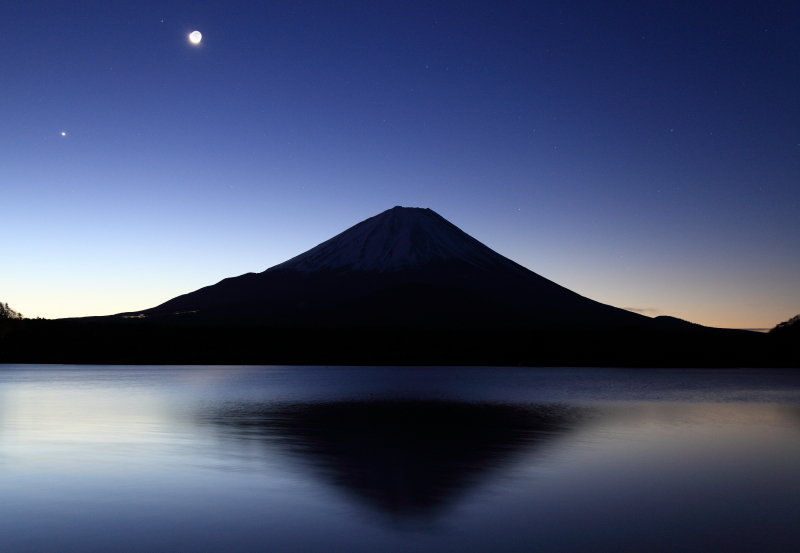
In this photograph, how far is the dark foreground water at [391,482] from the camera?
34.5 feet

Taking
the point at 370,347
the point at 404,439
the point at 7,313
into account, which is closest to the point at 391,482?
the point at 404,439

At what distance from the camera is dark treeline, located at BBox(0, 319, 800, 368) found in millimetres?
134250

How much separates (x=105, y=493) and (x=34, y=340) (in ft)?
472

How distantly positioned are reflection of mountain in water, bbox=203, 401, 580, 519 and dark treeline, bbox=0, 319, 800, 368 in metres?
97.8

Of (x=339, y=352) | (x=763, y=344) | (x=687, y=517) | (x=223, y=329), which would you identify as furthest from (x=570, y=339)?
(x=687, y=517)

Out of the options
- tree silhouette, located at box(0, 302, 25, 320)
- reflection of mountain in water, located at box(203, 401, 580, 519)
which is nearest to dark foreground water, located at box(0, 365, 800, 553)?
reflection of mountain in water, located at box(203, 401, 580, 519)

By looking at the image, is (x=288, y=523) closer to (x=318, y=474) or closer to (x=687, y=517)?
(x=318, y=474)

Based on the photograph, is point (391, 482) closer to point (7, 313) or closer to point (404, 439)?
point (404, 439)

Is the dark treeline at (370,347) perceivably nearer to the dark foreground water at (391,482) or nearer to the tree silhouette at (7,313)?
the tree silhouette at (7,313)

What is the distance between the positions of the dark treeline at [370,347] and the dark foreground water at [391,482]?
106 meters

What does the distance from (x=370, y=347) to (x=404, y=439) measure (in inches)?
5550

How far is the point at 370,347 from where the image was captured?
163 m

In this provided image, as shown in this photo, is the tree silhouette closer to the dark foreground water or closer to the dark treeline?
the dark treeline

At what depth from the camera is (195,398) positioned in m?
40.4
